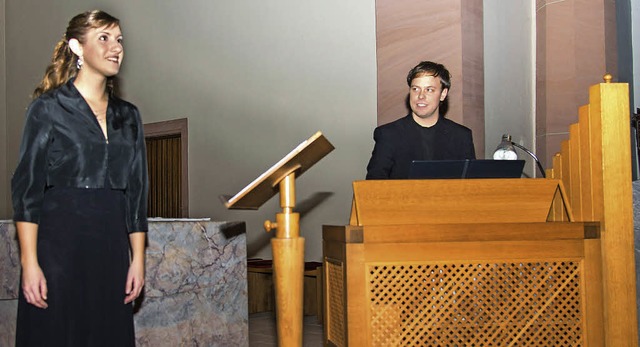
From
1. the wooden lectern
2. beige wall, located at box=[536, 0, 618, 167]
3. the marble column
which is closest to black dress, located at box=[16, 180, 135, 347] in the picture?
the wooden lectern

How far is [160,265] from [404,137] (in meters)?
1.42

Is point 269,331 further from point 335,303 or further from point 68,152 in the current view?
point 68,152

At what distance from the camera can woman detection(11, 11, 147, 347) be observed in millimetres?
2332

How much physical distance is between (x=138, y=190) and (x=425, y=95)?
1654 millimetres

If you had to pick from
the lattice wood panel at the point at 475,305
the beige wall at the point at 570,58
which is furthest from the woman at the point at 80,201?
the beige wall at the point at 570,58

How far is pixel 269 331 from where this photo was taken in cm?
578

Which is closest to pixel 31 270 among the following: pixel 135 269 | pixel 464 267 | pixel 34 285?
pixel 34 285

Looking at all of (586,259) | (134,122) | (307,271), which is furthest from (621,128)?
(307,271)

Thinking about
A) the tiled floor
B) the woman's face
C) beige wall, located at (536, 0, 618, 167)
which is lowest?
the tiled floor

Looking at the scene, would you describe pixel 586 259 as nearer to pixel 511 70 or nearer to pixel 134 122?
pixel 134 122

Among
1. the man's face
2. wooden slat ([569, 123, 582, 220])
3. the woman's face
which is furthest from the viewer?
the man's face

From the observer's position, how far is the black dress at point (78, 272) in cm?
235

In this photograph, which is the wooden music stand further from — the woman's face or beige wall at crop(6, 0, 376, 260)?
beige wall at crop(6, 0, 376, 260)

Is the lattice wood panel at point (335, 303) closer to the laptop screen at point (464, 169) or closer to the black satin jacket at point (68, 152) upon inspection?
the laptop screen at point (464, 169)
